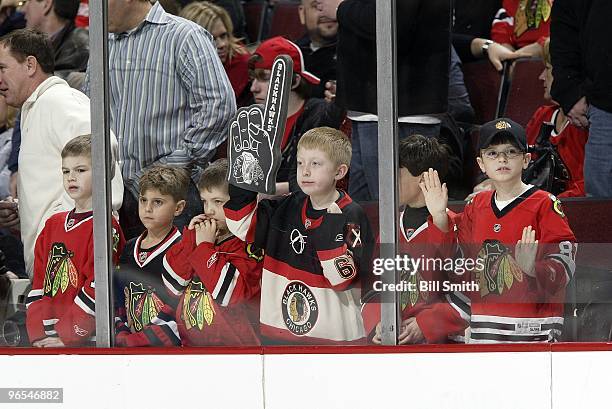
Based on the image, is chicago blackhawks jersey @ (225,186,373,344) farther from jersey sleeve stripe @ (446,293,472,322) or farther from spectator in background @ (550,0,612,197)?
spectator in background @ (550,0,612,197)

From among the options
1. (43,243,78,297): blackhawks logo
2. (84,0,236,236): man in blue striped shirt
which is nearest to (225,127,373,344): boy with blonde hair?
(84,0,236,236): man in blue striped shirt

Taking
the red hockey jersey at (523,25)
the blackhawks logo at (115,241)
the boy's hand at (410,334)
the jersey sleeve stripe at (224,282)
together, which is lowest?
the boy's hand at (410,334)

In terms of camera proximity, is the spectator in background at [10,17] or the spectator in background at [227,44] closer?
the spectator in background at [227,44]

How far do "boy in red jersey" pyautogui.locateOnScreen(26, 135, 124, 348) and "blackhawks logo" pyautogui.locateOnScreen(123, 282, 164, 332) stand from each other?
115mm

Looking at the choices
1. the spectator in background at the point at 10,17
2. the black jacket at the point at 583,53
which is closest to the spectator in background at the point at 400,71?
the black jacket at the point at 583,53

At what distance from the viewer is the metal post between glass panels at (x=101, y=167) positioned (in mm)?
4430

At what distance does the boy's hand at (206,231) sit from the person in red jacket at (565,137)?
103cm

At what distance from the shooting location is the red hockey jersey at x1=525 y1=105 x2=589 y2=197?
4.23 metres

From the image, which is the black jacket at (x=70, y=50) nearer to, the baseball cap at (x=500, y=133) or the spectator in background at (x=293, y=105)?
the spectator in background at (x=293, y=105)

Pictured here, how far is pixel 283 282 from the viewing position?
14.4ft

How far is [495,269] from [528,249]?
120 mm

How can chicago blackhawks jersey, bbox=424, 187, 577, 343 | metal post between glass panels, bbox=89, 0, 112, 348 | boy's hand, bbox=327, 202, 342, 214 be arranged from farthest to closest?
metal post between glass panels, bbox=89, 0, 112, 348 → boy's hand, bbox=327, 202, 342, 214 → chicago blackhawks jersey, bbox=424, 187, 577, 343

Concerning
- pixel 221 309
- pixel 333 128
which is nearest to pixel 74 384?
pixel 221 309

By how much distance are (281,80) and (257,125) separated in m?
0.16
